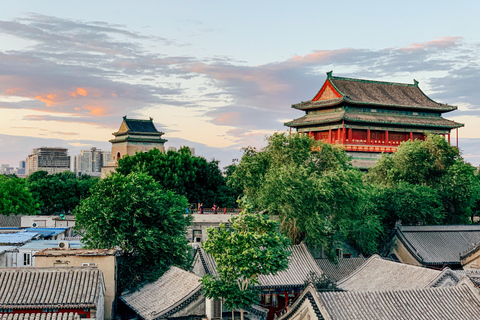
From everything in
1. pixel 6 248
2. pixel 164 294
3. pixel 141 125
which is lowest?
pixel 164 294

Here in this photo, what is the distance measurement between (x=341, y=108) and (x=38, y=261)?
35.1m

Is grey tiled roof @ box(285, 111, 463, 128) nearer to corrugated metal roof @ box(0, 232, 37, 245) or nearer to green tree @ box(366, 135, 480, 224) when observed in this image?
green tree @ box(366, 135, 480, 224)

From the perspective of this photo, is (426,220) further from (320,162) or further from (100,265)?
(100,265)

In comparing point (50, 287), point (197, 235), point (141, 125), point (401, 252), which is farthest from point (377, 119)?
point (50, 287)

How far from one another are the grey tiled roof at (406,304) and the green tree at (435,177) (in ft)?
73.3

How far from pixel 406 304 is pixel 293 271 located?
1070cm

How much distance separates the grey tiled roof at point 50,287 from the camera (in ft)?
72.4

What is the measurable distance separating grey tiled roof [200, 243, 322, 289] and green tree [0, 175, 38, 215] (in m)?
34.2

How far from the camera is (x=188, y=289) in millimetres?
24047

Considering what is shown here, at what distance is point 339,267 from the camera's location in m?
34.2

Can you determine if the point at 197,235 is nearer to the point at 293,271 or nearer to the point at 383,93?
the point at 293,271

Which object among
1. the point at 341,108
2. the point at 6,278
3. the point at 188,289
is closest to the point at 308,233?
the point at 188,289

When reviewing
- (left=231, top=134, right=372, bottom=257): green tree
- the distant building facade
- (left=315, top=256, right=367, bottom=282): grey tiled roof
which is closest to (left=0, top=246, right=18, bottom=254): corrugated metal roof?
(left=231, top=134, right=372, bottom=257): green tree

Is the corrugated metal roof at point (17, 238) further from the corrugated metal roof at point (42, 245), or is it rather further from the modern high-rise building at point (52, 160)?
the modern high-rise building at point (52, 160)
